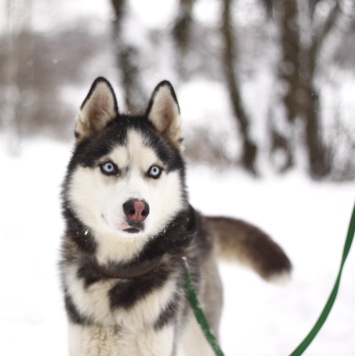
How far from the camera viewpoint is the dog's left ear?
2877mm

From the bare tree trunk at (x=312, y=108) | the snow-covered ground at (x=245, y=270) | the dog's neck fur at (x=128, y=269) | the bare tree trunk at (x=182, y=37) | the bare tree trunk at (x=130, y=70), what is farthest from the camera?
the bare tree trunk at (x=182, y=37)

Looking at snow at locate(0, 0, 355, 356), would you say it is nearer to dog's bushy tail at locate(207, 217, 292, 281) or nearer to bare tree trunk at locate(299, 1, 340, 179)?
dog's bushy tail at locate(207, 217, 292, 281)

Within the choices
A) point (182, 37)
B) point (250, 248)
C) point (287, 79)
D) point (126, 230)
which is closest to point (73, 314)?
point (126, 230)

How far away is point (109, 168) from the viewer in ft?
8.75

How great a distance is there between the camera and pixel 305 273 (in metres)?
5.48

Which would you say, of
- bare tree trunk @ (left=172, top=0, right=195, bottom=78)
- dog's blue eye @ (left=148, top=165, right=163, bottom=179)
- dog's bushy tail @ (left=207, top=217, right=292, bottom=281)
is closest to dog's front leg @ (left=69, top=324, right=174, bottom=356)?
dog's blue eye @ (left=148, top=165, right=163, bottom=179)

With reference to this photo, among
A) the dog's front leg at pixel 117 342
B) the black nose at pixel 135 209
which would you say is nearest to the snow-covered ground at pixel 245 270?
the dog's front leg at pixel 117 342

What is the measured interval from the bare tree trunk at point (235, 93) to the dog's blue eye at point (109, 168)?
25.0 ft

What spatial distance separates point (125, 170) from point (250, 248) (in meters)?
1.15

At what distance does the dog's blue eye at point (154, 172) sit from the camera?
2.69 m

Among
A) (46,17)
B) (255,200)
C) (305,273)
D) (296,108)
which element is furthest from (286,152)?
(46,17)

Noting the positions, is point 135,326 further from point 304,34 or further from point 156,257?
point 304,34

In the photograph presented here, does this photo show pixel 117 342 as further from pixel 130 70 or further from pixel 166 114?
pixel 130 70

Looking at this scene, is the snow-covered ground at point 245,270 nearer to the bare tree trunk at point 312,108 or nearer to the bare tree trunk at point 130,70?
the bare tree trunk at point 312,108
